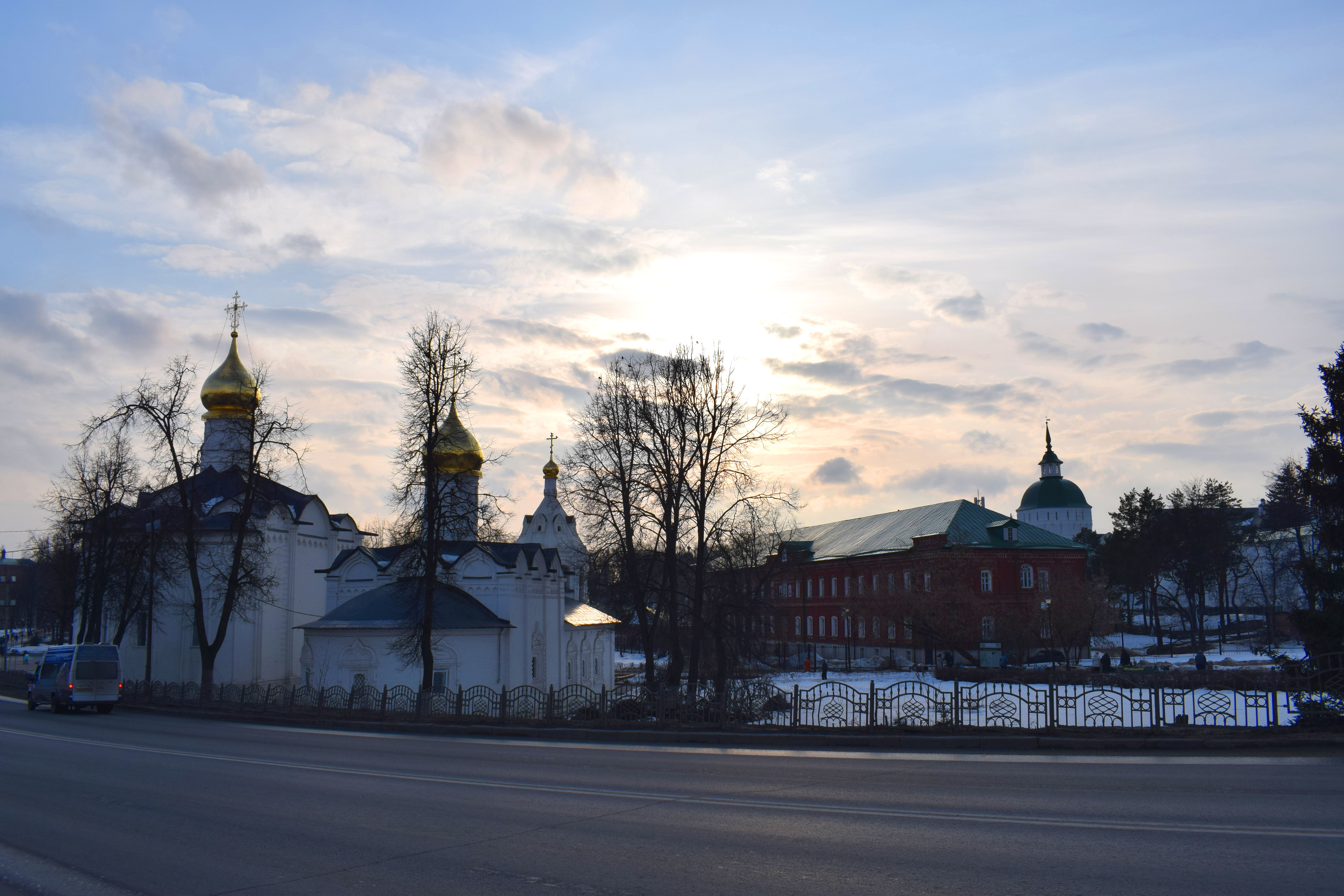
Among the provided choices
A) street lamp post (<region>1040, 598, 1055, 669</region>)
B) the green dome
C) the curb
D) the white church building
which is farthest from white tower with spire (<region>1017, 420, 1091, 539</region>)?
the curb

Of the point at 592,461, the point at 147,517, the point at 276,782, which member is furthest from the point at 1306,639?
the point at 147,517

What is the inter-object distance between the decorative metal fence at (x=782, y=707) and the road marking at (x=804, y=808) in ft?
21.2

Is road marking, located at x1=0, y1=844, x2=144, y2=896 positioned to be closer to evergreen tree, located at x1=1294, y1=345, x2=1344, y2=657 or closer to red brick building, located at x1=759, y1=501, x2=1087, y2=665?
evergreen tree, located at x1=1294, y1=345, x2=1344, y2=657

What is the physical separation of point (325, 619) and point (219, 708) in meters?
8.86

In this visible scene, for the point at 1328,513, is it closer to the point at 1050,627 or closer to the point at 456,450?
the point at 456,450

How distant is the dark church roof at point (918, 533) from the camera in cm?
6284

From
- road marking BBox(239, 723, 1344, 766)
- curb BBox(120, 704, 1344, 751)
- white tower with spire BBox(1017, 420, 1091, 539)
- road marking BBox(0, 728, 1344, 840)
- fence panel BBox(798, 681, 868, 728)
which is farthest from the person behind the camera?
white tower with spire BBox(1017, 420, 1091, 539)

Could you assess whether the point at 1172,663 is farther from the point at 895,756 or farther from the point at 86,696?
the point at 86,696

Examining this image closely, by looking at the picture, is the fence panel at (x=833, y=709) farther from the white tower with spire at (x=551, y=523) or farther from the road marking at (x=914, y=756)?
the white tower with spire at (x=551, y=523)

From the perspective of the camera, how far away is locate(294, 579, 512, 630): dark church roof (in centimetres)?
3375

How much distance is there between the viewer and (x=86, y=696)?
1030 inches

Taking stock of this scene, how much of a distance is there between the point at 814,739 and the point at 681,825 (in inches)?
306

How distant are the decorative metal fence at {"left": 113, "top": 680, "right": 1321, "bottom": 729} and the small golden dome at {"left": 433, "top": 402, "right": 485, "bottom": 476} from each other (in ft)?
22.9

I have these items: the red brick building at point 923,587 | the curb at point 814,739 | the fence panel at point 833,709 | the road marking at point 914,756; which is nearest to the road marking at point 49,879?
the road marking at point 914,756
